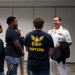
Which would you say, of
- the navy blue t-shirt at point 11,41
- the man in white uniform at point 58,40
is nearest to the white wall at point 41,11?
the man in white uniform at point 58,40

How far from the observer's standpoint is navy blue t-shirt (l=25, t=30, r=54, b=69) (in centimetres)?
374

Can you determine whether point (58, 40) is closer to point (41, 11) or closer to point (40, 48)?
point (40, 48)

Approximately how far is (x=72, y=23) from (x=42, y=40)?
242 inches

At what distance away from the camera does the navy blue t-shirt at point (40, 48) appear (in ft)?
12.3

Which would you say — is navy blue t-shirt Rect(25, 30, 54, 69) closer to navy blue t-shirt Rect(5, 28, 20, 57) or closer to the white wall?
navy blue t-shirt Rect(5, 28, 20, 57)

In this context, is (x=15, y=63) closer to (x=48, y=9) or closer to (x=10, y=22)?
(x=10, y=22)

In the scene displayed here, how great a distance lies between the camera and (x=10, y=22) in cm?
→ 447

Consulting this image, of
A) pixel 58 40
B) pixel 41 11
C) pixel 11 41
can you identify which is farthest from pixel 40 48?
pixel 41 11

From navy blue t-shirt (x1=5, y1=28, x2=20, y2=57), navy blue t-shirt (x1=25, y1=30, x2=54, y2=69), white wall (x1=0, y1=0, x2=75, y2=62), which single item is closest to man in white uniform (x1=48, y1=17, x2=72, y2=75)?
navy blue t-shirt (x1=5, y1=28, x2=20, y2=57)

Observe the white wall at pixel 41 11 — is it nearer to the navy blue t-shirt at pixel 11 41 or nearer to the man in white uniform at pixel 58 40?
the man in white uniform at pixel 58 40

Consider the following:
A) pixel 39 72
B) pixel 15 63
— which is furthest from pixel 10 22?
pixel 39 72

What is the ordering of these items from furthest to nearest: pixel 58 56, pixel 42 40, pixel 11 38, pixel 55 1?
pixel 55 1 → pixel 58 56 → pixel 11 38 → pixel 42 40

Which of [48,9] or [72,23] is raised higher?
[48,9]

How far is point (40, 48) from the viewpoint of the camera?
3756 millimetres
